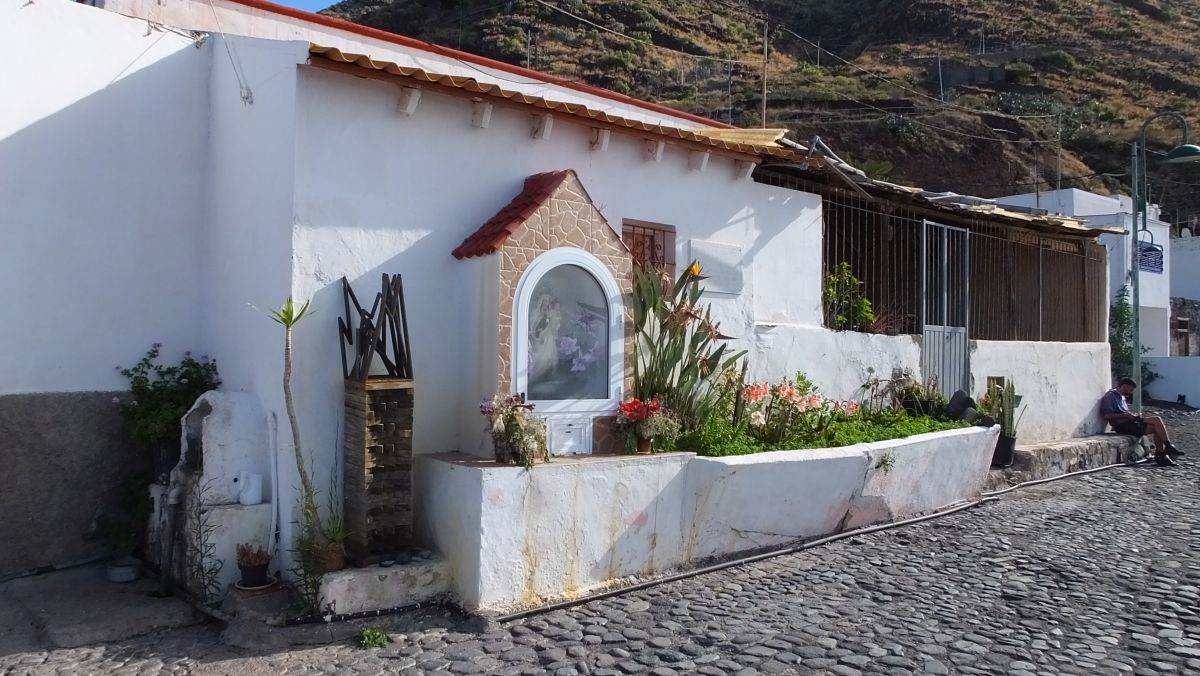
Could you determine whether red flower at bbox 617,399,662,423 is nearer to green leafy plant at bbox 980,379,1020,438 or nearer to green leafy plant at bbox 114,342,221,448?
green leafy plant at bbox 114,342,221,448

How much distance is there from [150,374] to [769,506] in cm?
506

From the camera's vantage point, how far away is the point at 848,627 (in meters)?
5.53

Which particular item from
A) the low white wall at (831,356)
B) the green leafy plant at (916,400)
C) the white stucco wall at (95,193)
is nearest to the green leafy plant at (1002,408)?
the green leafy plant at (916,400)

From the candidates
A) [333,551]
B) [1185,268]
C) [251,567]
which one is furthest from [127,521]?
[1185,268]

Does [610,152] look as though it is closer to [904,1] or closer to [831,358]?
[831,358]

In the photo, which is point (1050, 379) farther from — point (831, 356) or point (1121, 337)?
point (1121, 337)

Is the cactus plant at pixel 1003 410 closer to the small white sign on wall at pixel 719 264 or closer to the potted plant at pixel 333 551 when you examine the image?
the small white sign on wall at pixel 719 264

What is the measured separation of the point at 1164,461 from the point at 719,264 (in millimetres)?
8928

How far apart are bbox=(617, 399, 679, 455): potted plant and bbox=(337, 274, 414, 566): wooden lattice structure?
1700mm

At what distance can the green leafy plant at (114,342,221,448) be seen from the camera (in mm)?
6367

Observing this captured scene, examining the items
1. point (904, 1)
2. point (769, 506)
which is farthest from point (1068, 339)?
point (904, 1)

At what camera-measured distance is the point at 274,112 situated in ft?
19.9

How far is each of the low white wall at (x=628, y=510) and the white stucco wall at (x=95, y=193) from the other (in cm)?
271

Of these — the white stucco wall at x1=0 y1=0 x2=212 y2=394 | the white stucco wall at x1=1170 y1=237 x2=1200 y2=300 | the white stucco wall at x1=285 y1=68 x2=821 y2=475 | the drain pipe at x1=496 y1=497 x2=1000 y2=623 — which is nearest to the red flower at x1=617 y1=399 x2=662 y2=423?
the white stucco wall at x1=285 y1=68 x2=821 y2=475
